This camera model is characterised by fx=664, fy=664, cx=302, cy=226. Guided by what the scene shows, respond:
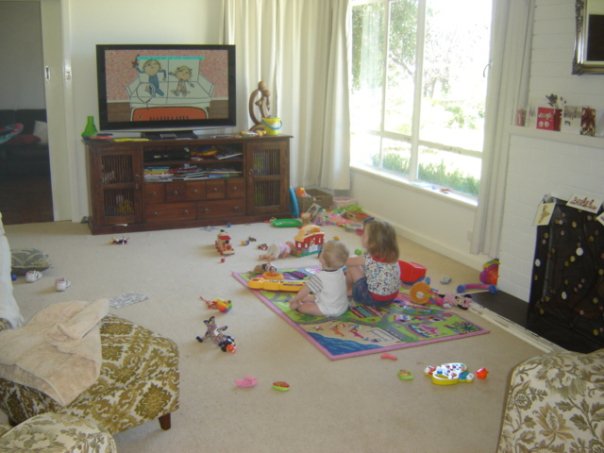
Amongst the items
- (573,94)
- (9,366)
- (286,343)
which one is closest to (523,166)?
(573,94)

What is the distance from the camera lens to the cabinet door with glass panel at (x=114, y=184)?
5363mm

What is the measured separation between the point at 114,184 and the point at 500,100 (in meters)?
3.08

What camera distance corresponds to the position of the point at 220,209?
5840 mm

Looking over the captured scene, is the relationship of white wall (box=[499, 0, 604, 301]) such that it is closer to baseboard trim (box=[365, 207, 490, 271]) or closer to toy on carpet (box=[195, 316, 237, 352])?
baseboard trim (box=[365, 207, 490, 271])

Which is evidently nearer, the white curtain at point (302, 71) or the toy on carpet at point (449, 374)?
the toy on carpet at point (449, 374)

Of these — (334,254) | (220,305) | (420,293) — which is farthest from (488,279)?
(220,305)

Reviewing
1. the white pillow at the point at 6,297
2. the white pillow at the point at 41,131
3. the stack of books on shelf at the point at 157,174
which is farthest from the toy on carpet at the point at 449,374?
the white pillow at the point at 41,131

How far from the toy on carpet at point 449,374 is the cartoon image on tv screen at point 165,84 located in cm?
355

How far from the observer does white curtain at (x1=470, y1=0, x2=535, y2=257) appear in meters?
4.02

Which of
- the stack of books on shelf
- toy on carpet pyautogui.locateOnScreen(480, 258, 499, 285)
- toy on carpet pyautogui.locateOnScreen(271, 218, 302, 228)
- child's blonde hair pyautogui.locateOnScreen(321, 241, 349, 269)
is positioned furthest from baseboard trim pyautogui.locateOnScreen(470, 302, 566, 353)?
the stack of books on shelf

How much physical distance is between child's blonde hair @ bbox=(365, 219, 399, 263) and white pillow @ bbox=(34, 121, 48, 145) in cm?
450

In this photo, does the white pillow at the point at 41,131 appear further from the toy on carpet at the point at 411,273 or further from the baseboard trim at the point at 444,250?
the toy on carpet at the point at 411,273

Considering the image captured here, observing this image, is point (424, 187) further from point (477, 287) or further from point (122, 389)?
point (122, 389)

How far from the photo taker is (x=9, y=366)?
88.0 inches
